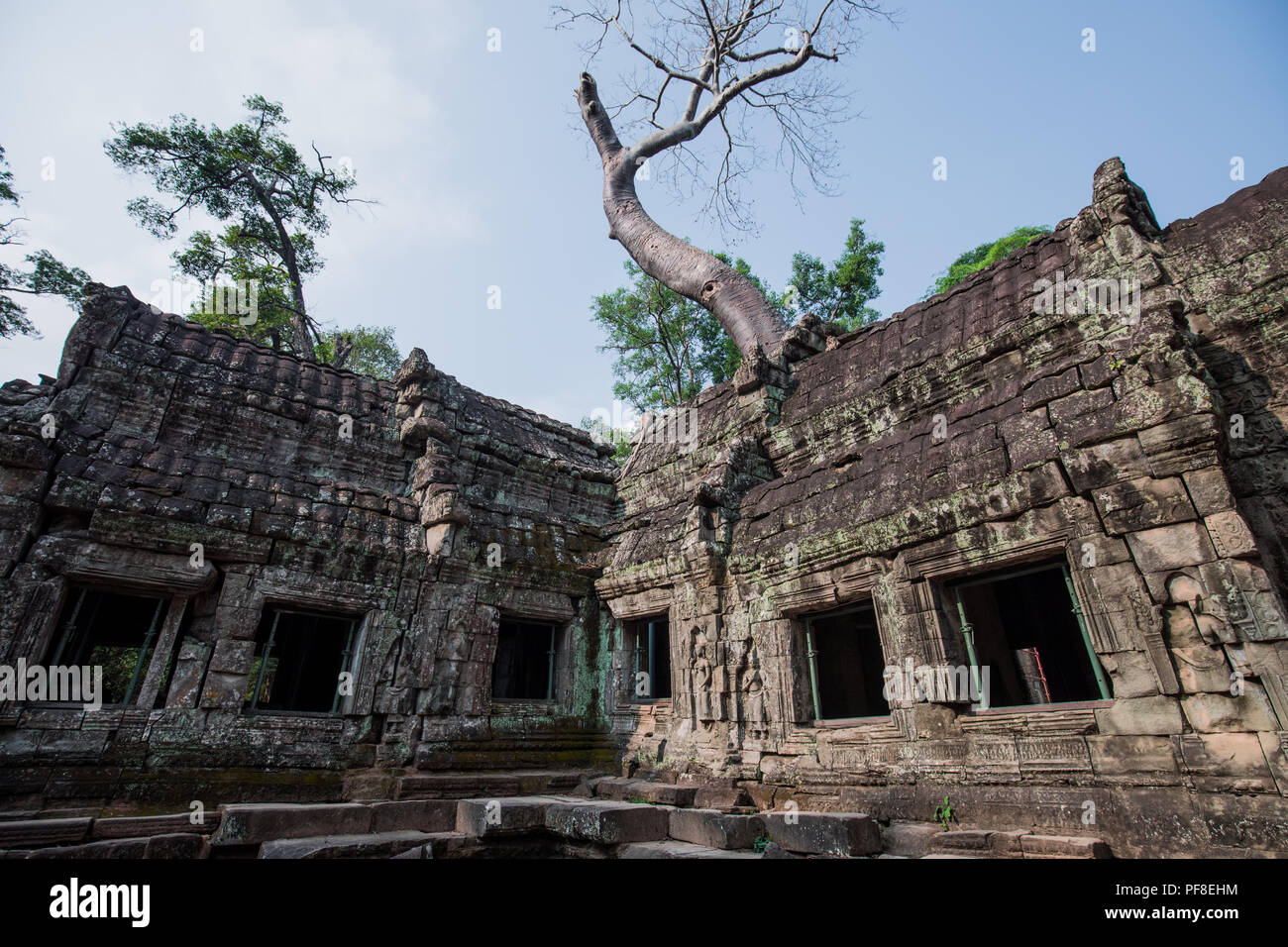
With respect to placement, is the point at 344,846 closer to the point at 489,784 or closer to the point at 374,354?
the point at 489,784

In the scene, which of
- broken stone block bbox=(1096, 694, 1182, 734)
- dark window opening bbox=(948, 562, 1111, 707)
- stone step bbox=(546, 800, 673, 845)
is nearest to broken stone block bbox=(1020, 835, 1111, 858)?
broken stone block bbox=(1096, 694, 1182, 734)

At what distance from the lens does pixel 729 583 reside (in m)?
7.17

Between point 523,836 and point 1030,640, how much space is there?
8502mm

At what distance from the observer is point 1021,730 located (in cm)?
461

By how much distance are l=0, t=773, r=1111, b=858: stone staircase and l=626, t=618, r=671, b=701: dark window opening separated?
406 centimetres

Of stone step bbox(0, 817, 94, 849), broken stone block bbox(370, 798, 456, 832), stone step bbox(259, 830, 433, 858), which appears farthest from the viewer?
broken stone block bbox(370, 798, 456, 832)

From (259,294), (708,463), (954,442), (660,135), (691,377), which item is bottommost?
(954,442)

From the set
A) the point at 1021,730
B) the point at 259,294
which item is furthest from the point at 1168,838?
the point at 259,294

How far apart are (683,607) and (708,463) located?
2436 mm

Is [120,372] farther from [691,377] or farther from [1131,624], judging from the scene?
[691,377]

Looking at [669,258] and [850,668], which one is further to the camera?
[669,258]

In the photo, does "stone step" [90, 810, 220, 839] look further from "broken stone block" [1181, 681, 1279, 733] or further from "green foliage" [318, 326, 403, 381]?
"green foliage" [318, 326, 403, 381]

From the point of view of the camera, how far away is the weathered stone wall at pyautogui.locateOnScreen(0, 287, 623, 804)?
579 cm

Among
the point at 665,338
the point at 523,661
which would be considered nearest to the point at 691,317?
the point at 665,338
